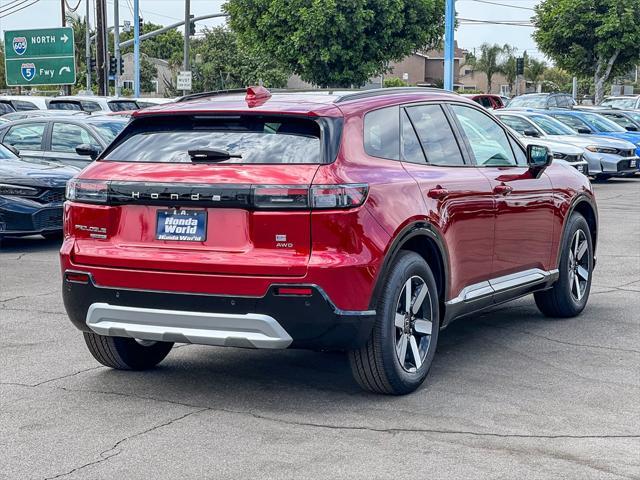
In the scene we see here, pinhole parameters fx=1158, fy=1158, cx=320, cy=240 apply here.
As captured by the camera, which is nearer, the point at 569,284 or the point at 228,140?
the point at 228,140

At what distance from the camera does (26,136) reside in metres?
17.5

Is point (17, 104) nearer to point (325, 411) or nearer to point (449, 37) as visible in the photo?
point (449, 37)

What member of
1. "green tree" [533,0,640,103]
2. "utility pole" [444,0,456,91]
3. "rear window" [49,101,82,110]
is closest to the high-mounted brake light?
"utility pole" [444,0,456,91]

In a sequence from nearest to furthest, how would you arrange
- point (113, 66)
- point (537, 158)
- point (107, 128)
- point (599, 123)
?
point (537, 158), point (107, 128), point (599, 123), point (113, 66)

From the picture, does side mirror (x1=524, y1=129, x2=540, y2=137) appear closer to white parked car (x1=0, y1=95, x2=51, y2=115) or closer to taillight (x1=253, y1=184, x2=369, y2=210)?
white parked car (x1=0, y1=95, x2=51, y2=115)

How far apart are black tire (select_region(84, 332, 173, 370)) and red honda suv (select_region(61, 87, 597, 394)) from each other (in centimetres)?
1

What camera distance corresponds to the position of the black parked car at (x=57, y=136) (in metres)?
17.0

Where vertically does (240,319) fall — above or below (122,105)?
below

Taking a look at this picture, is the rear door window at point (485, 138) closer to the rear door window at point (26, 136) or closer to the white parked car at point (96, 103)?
the rear door window at point (26, 136)

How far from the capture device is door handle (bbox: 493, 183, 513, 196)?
24.6 ft

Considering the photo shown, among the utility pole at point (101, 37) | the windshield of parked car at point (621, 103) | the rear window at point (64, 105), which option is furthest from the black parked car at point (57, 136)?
the windshield of parked car at point (621, 103)

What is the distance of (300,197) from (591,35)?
46.1 meters

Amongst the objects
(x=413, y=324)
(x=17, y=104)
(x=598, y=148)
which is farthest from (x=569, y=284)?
(x=17, y=104)

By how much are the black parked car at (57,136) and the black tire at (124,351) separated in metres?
9.87
